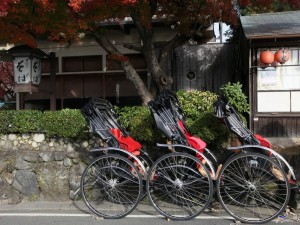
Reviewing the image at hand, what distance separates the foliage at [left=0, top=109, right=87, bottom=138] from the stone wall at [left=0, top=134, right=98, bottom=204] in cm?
32

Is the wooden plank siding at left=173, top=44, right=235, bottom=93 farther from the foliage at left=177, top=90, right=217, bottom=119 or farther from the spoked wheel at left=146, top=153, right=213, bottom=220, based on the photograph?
the spoked wheel at left=146, top=153, right=213, bottom=220

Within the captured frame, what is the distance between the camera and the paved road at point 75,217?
534 centimetres

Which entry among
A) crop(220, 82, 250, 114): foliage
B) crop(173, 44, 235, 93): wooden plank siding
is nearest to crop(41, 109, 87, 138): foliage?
crop(220, 82, 250, 114): foliage

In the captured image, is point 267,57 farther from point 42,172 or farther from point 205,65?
point 42,172

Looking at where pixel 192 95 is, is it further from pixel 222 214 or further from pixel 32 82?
pixel 32 82

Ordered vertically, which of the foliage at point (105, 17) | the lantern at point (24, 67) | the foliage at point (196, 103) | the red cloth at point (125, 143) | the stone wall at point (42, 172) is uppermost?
the foliage at point (105, 17)

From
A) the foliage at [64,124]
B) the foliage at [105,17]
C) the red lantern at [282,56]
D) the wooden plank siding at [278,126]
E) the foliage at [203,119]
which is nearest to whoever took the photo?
the foliage at [105,17]

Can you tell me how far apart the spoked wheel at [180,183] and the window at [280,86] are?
3697mm

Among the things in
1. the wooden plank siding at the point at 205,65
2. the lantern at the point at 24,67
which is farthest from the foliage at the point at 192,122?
the wooden plank siding at the point at 205,65

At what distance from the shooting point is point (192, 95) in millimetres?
7746

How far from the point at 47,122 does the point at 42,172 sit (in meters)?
1.07

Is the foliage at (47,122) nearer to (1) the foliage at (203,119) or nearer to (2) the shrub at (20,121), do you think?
(2) the shrub at (20,121)

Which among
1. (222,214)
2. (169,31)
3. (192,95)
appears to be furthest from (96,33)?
(222,214)

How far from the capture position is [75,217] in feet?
19.0
